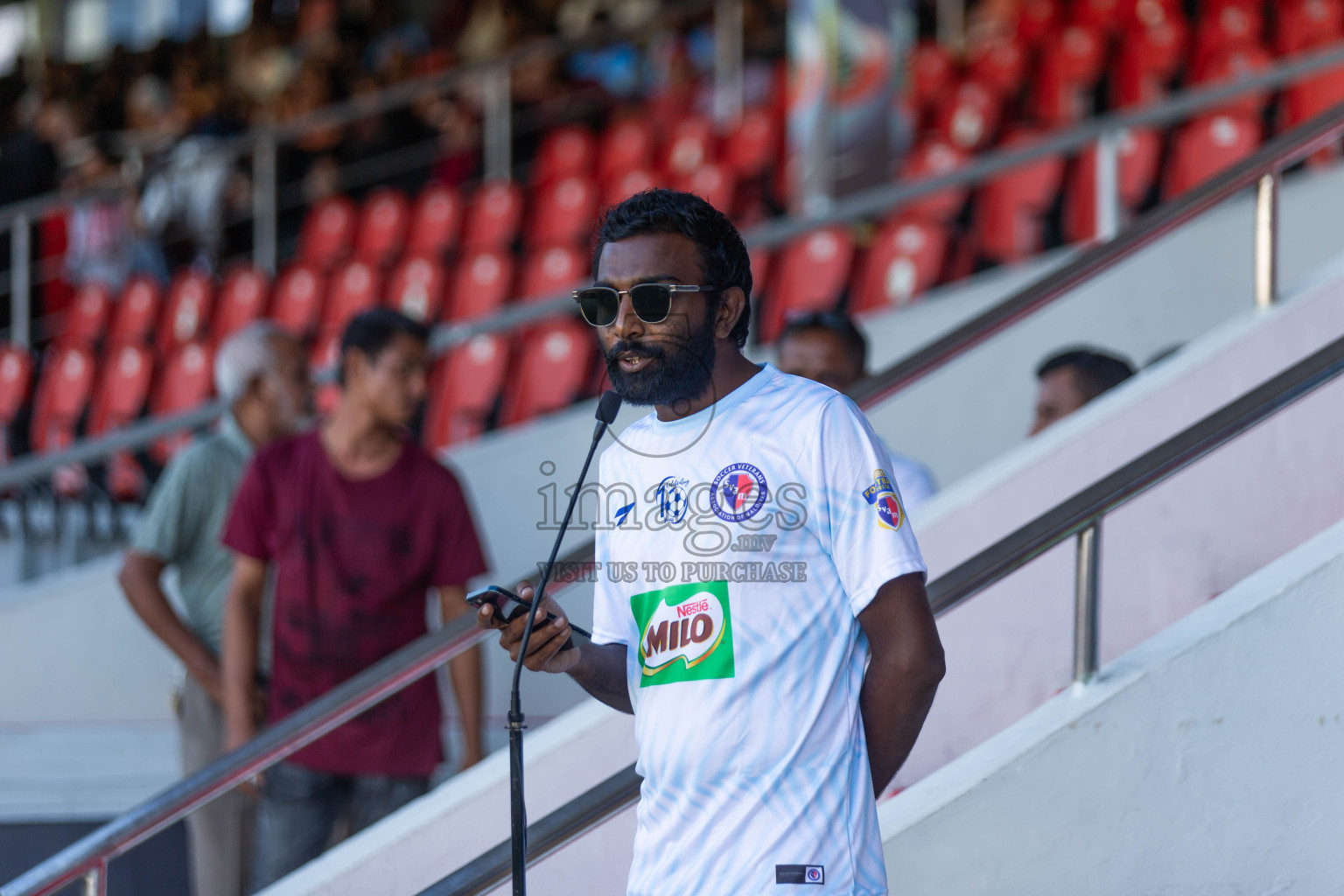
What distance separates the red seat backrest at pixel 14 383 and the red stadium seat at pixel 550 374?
126 inches

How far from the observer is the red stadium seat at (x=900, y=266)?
5574mm

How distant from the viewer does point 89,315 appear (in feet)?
27.8

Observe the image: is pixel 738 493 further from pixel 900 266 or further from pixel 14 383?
pixel 14 383

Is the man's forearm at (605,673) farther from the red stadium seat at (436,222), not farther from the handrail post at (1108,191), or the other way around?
the red stadium seat at (436,222)

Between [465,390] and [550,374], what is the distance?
38cm

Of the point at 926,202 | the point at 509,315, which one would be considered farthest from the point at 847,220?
the point at 926,202

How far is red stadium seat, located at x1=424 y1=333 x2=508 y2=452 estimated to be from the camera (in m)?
5.68

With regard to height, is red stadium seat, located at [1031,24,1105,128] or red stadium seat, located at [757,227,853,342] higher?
red stadium seat, located at [1031,24,1105,128]

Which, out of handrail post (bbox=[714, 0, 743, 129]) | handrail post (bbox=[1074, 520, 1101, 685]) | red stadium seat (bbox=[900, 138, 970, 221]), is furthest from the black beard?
handrail post (bbox=[714, 0, 743, 129])

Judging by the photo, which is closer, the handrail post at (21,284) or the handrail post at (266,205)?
the handrail post at (21,284)

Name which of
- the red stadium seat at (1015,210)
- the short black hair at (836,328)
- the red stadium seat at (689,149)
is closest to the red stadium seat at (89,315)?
the red stadium seat at (689,149)

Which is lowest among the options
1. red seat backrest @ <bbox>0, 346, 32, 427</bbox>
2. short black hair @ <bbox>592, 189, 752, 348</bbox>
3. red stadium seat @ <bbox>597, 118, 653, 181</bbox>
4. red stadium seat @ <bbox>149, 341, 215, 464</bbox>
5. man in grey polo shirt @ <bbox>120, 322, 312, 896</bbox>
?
short black hair @ <bbox>592, 189, 752, 348</bbox>

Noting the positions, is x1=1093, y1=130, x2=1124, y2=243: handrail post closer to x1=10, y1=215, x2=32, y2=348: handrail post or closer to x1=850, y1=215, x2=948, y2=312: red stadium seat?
x1=850, y1=215, x2=948, y2=312: red stadium seat

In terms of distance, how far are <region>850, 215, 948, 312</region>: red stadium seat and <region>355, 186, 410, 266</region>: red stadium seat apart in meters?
3.41
